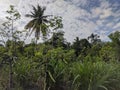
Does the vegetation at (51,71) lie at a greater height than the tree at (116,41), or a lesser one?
lesser

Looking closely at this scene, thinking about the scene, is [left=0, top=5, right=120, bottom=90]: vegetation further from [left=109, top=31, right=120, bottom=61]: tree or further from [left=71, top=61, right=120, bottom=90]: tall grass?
[left=109, top=31, right=120, bottom=61]: tree

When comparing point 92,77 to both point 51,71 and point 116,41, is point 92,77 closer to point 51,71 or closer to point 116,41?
point 51,71

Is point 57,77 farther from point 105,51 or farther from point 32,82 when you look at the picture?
point 105,51

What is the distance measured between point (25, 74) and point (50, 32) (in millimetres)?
2637

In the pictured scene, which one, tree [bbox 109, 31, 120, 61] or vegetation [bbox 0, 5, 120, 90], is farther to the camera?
tree [bbox 109, 31, 120, 61]

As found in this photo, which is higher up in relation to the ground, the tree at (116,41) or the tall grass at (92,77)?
the tree at (116,41)

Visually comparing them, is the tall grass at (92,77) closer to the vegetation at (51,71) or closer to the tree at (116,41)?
the vegetation at (51,71)

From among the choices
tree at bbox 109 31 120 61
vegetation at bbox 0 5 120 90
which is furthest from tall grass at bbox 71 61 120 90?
tree at bbox 109 31 120 61

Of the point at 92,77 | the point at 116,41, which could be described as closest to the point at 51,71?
the point at 92,77

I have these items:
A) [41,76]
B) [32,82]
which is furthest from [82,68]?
[32,82]

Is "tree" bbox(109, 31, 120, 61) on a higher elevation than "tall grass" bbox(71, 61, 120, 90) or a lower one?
higher

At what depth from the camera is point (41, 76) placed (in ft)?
37.4

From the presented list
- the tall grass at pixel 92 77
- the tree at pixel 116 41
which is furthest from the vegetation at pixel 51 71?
the tree at pixel 116 41

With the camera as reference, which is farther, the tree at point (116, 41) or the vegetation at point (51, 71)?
the tree at point (116, 41)
